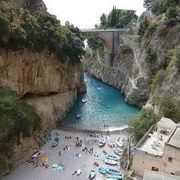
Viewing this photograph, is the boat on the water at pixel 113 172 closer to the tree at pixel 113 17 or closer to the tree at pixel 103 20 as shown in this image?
the tree at pixel 113 17

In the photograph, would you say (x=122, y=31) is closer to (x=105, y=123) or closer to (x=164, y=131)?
(x=105, y=123)

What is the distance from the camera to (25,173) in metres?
28.8

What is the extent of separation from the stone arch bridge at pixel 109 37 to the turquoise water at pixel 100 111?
14403 millimetres

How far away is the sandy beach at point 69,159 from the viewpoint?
28.8 m

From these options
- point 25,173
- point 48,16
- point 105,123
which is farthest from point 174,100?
point 48,16

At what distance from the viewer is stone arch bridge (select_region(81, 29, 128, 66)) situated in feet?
237

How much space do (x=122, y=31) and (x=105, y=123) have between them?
39343mm

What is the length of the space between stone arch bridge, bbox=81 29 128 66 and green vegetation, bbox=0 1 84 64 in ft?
76.6

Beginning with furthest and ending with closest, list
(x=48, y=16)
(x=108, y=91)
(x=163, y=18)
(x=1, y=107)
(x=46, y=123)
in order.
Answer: (x=108, y=91), (x=163, y=18), (x=48, y=16), (x=46, y=123), (x=1, y=107)

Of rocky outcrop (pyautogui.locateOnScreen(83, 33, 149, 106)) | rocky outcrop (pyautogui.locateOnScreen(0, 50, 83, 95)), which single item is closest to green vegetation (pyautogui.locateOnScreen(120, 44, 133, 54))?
rocky outcrop (pyautogui.locateOnScreen(83, 33, 149, 106))

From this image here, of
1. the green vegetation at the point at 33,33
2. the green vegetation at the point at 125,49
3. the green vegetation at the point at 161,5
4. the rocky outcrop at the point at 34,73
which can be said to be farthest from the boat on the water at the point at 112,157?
the green vegetation at the point at 161,5

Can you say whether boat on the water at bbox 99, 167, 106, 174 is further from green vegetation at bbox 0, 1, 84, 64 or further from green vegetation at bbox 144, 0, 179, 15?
green vegetation at bbox 144, 0, 179, 15

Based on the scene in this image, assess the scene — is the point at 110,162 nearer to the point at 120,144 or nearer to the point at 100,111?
the point at 120,144

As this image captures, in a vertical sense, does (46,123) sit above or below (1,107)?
below
